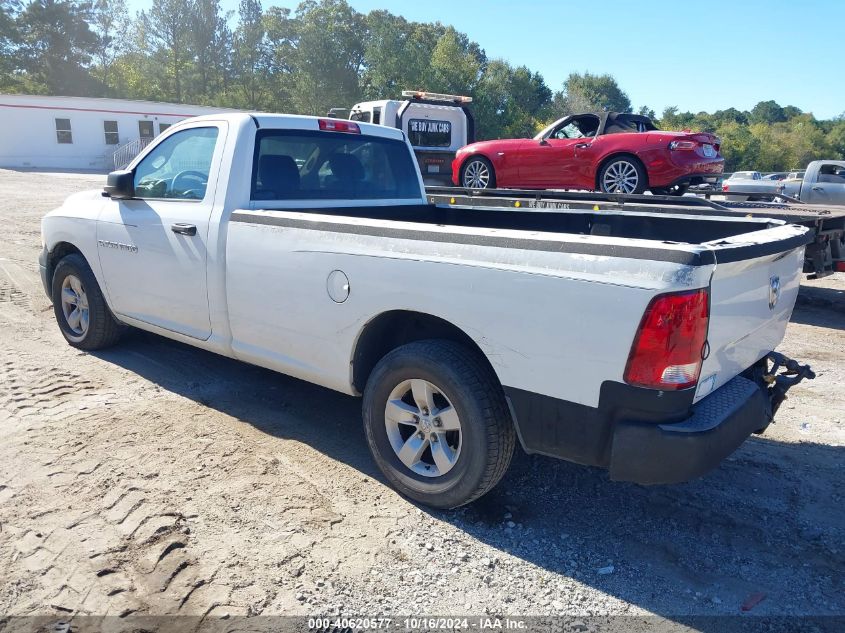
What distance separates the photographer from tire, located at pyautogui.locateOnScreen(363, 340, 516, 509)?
3.20 meters

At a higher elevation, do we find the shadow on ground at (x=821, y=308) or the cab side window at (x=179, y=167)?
the cab side window at (x=179, y=167)

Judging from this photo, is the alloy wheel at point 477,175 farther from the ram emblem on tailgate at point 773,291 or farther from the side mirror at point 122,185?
the ram emblem on tailgate at point 773,291

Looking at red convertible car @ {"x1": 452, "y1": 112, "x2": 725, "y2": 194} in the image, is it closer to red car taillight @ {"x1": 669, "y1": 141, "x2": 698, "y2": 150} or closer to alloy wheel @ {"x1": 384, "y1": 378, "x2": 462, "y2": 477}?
red car taillight @ {"x1": 669, "y1": 141, "x2": 698, "y2": 150}

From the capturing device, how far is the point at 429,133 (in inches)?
617

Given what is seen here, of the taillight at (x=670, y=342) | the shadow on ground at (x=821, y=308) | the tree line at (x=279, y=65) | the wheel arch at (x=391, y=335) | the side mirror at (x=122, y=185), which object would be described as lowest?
the shadow on ground at (x=821, y=308)

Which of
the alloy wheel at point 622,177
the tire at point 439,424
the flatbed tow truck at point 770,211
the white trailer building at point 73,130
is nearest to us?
the tire at point 439,424

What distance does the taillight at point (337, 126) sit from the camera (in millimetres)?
4988

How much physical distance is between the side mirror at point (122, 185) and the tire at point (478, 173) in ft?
27.1

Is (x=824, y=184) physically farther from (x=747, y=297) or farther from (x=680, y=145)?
(x=747, y=297)

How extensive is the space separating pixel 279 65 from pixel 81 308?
66.9 metres

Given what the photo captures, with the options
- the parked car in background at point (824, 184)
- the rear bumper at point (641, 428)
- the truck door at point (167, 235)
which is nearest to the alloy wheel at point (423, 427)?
the rear bumper at point (641, 428)

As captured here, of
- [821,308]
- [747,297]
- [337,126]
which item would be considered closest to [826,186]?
[821,308]

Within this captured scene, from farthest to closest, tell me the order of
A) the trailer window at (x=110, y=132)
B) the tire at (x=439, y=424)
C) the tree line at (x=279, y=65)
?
the tree line at (x=279, y=65)
the trailer window at (x=110, y=132)
the tire at (x=439, y=424)

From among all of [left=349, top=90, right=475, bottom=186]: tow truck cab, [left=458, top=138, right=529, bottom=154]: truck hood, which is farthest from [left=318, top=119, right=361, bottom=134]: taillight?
[left=349, top=90, right=475, bottom=186]: tow truck cab
